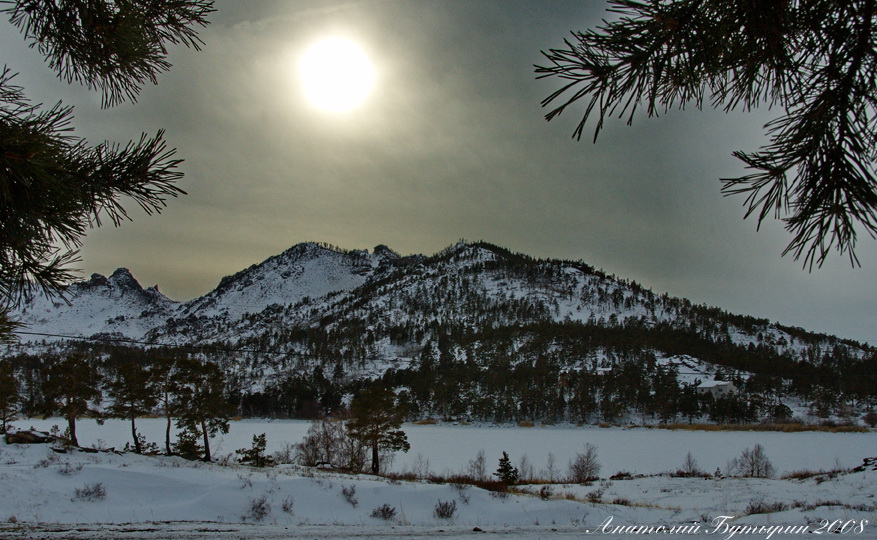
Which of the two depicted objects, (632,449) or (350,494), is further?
(632,449)

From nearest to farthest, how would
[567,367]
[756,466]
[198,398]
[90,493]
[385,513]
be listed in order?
[385,513]
[90,493]
[198,398]
[756,466]
[567,367]

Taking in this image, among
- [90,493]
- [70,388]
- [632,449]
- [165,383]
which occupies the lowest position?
[632,449]

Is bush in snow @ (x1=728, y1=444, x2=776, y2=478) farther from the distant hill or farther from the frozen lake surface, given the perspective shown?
the distant hill

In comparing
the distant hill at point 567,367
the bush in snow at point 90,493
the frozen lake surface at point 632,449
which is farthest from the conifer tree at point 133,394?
the distant hill at point 567,367

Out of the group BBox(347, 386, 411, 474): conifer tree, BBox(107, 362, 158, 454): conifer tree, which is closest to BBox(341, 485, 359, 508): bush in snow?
BBox(347, 386, 411, 474): conifer tree

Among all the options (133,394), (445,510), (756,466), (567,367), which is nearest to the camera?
(445,510)

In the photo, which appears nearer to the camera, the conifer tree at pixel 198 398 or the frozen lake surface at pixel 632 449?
the conifer tree at pixel 198 398

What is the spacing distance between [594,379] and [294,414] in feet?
267

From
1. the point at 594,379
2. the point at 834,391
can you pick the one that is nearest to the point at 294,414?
the point at 594,379

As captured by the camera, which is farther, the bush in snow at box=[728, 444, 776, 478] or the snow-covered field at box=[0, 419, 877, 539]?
the bush in snow at box=[728, 444, 776, 478]

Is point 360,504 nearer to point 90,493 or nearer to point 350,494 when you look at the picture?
point 350,494

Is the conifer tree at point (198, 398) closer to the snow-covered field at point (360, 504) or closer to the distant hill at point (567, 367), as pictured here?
the snow-covered field at point (360, 504)

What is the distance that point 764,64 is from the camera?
2.57m

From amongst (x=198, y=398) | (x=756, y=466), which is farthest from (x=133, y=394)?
(x=756, y=466)
